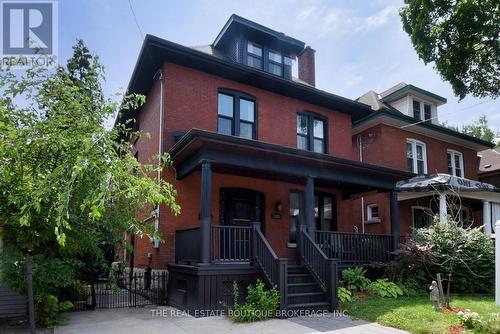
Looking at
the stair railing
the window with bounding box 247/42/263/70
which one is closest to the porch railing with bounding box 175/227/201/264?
the stair railing

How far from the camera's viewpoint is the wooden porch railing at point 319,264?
29.0ft

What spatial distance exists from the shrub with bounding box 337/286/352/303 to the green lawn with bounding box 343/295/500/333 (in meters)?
0.16

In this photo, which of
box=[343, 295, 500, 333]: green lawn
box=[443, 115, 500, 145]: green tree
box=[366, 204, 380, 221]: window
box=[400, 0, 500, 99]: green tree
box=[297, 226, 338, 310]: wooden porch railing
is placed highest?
box=[443, 115, 500, 145]: green tree

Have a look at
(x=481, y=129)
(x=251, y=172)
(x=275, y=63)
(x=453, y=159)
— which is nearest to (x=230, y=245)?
(x=251, y=172)

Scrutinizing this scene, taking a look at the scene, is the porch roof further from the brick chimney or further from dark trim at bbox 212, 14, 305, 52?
the brick chimney

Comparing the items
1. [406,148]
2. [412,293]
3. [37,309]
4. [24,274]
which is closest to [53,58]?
[24,274]

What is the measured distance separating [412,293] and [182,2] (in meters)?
9.64

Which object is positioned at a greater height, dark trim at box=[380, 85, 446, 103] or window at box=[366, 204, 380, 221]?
dark trim at box=[380, 85, 446, 103]

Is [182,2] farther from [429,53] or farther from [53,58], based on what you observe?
[429,53]

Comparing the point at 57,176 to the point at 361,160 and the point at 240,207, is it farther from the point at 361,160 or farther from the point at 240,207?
the point at 361,160

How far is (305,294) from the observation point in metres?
8.73

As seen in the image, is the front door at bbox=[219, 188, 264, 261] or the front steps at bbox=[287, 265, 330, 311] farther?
the front door at bbox=[219, 188, 264, 261]

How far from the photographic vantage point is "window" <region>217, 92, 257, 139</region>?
39.3 ft

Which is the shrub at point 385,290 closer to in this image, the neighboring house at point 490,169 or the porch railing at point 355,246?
the porch railing at point 355,246
